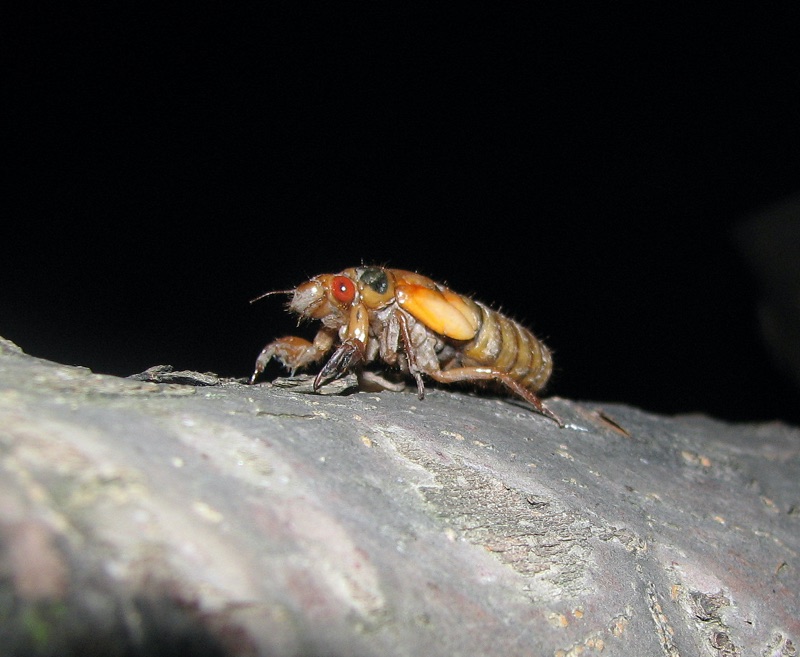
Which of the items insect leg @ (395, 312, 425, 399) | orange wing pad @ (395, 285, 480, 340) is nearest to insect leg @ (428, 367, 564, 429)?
insect leg @ (395, 312, 425, 399)

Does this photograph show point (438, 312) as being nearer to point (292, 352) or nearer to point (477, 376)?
point (477, 376)

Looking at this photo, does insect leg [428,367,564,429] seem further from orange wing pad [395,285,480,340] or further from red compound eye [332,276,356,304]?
red compound eye [332,276,356,304]

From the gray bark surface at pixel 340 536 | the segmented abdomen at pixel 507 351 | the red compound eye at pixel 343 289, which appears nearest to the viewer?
the gray bark surface at pixel 340 536

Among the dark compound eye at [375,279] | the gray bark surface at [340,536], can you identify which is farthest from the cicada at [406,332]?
the gray bark surface at [340,536]

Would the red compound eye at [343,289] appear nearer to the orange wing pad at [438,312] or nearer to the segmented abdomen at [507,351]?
the orange wing pad at [438,312]

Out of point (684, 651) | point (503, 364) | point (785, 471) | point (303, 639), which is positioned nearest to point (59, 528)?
point (303, 639)

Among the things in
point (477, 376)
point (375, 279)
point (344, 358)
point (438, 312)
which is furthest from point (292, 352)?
point (477, 376)
